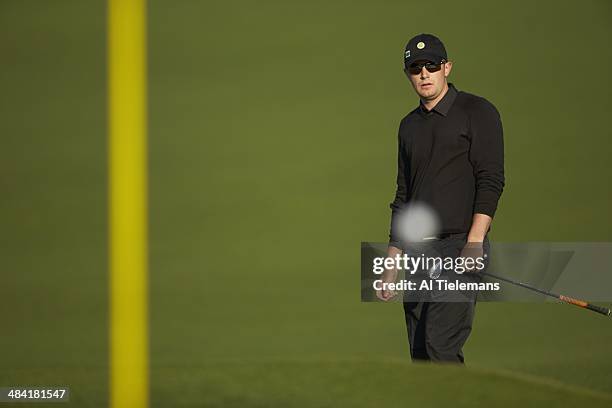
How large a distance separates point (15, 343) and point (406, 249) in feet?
8.62

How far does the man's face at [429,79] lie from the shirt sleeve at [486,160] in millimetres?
182

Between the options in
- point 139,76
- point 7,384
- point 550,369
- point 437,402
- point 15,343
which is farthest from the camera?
point 15,343

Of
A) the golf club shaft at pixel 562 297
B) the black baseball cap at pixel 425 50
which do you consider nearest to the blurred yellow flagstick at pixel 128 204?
the black baseball cap at pixel 425 50

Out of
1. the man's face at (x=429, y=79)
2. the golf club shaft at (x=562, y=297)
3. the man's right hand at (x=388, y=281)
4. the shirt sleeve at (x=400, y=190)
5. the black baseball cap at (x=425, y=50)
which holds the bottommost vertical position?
the golf club shaft at (x=562, y=297)

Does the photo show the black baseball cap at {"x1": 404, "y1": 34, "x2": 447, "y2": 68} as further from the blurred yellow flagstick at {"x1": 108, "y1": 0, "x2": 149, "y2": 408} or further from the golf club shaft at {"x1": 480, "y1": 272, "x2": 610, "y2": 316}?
the blurred yellow flagstick at {"x1": 108, "y1": 0, "x2": 149, "y2": 408}

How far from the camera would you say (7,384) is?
15.5 ft

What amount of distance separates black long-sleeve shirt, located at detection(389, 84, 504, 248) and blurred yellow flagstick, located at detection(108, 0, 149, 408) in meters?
1.17

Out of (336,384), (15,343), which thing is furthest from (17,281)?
(336,384)

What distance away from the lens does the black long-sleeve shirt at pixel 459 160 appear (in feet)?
13.1

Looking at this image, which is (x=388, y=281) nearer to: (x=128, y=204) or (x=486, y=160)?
(x=486, y=160)

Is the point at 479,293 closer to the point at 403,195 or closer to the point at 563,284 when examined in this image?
the point at 403,195

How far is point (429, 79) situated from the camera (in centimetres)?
411

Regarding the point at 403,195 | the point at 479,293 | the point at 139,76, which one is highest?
the point at 139,76

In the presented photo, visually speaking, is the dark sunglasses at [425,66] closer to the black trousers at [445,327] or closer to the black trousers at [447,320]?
the black trousers at [447,320]
